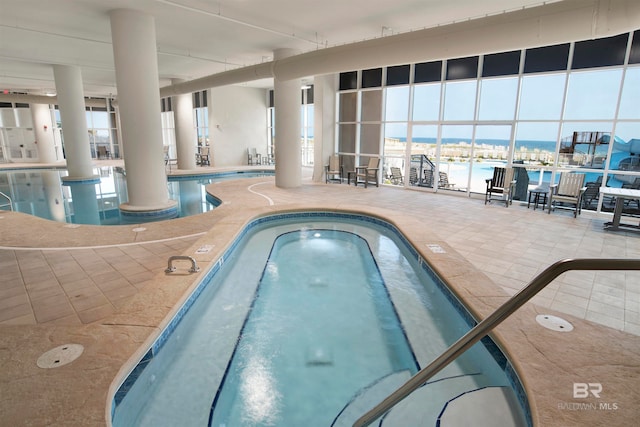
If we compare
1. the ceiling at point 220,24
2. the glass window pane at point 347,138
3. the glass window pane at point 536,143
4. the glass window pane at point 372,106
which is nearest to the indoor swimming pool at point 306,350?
the ceiling at point 220,24

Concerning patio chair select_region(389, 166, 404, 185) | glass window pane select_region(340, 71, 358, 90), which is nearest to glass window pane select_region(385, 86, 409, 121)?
glass window pane select_region(340, 71, 358, 90)

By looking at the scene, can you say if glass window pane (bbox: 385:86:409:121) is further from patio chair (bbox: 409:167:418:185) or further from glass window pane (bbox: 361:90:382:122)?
patio chair (bbox: 409:167:418:185)

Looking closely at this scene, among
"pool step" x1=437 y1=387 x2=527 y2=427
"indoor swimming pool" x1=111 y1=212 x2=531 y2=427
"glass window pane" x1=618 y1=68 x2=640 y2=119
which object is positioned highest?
"glass window pane" x1=618 y1=68 x2=640 y2=119

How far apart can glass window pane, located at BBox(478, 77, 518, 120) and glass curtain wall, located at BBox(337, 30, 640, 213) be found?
2 centimetres

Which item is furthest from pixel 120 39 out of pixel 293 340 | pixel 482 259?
pixel 482 259

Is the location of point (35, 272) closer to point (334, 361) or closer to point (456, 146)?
point (334, 361)

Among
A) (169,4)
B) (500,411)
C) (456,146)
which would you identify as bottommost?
(500,411)

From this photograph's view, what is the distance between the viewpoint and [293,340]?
2926 mm

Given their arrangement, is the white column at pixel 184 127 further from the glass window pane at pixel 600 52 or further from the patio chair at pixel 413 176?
the glass window pane at pixel 600 52

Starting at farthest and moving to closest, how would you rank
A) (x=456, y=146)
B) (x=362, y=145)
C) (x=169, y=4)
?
(x=362, y=145) < (x=456, y=146) < (x=169, y=4)

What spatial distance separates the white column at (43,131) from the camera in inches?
667

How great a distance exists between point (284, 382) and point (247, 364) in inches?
13.6

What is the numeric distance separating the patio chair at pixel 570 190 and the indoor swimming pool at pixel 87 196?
287 inches

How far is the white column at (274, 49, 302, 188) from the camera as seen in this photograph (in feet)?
28.1
